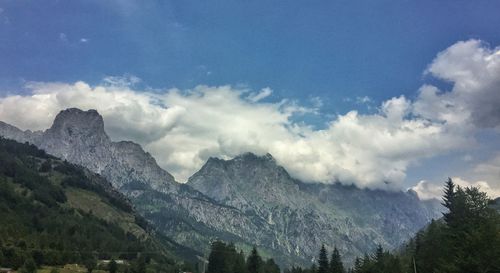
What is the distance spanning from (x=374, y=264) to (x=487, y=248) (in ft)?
282

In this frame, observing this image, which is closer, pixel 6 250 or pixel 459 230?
pixel 459 230

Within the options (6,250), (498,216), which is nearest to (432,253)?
(498,216)

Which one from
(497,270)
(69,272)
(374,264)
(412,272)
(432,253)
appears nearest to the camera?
(497,270)

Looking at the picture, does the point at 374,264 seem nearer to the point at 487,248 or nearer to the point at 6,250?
the point at 487,248

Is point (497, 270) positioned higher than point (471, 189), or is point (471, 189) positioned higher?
point (471, 189)

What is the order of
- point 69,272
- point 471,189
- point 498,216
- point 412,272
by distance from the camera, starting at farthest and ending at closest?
1. point 69,272
2. point 412,272
3. point 471,189
4. point 498,216

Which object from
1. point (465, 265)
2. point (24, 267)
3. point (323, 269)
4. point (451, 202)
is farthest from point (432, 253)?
point (24, 267)

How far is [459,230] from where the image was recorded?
292 ft

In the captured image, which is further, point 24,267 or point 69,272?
point 69,272

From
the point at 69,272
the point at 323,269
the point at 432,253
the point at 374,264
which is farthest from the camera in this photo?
the point at 69,272

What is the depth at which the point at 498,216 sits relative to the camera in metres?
83.9

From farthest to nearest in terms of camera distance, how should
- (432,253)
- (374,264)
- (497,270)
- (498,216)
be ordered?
(374,264), (432,253), (498,216), (497,270)

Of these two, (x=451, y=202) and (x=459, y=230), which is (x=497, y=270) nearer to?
(x=459, y=230)

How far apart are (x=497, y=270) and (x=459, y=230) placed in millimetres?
22015
